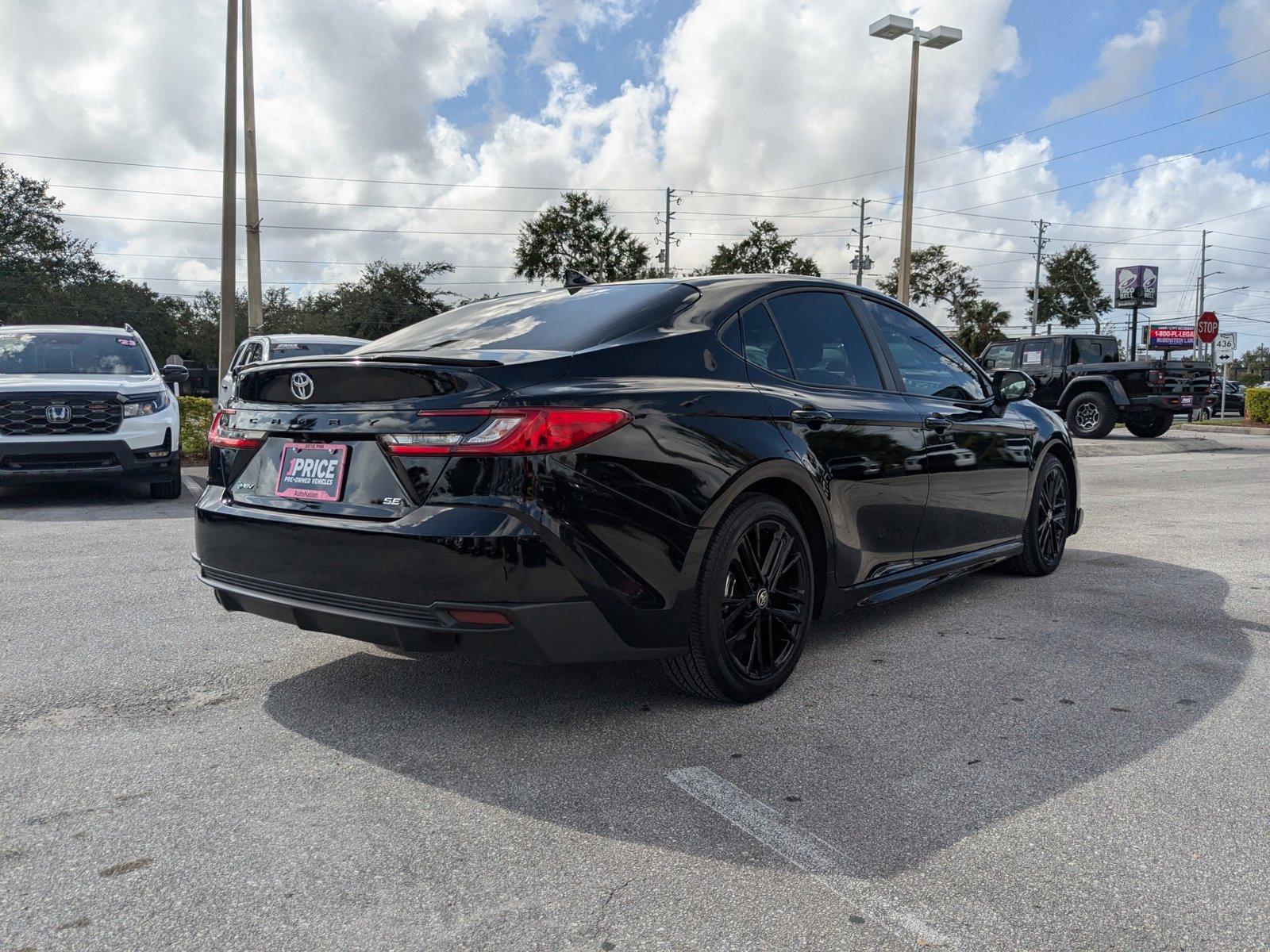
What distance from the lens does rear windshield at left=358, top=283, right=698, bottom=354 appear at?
11.4 ft

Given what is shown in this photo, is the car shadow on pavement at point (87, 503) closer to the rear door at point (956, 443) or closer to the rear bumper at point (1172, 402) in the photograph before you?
the rear door at point (956, 443)

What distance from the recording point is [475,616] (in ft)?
9.59

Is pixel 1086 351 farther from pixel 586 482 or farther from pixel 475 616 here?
pixel 475 616

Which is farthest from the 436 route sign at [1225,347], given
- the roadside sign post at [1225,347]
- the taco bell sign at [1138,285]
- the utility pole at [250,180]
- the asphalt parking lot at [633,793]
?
the taco bell sign at [1138,285]

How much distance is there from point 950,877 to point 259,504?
2.34m

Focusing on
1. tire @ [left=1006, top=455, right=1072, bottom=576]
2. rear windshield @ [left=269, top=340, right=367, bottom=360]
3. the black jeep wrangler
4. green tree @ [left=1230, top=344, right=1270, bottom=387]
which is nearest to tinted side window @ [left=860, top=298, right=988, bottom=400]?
tire @ [left=1006, top=455, right=1072, bottom=576]

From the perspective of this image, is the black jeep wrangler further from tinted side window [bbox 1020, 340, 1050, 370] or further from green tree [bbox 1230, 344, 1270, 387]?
green tree [bbox 1230, 344, 1270, 387]

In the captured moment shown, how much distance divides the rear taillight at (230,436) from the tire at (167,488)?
6074mm

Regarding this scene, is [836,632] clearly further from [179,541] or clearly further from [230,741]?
[179,541]

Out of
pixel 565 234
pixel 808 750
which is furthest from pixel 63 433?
pixel 565 234

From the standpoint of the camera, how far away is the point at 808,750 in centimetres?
311

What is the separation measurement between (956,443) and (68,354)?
8624mm

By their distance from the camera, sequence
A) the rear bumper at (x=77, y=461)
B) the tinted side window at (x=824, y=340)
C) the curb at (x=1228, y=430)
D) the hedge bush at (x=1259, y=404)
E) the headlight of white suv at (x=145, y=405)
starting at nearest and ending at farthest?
the tinted side window at (x=824, y=340) < the rear bumper at (x=77, y=461) < the headlight of white suv at (x=145, y=405) < the curb at (x=1228, y=430) < the hedge bush at (x=1259, y=404)

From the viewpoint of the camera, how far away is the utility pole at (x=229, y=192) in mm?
17922
